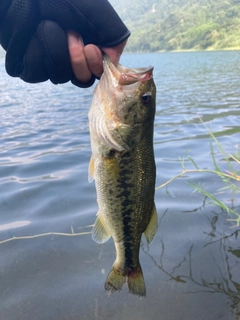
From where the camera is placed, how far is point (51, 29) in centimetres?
220

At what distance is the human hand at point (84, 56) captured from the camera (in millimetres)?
2266

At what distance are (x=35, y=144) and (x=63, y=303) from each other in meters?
7.00

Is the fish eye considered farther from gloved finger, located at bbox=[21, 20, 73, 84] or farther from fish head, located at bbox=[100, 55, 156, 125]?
gloved finger, located at bbox=[21, 20, 73, 84]

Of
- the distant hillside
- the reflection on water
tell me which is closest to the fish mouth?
the reflection on water

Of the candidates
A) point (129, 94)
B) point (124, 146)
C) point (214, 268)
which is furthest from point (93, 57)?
point (214, 268)

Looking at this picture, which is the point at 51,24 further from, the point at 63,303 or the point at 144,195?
the point at 63,303

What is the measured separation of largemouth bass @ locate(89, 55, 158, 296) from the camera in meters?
2.50

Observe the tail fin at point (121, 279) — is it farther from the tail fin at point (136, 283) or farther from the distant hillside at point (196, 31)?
the distant hillside at point (196, 31)

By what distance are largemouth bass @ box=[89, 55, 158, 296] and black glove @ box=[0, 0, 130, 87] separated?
0.18 metres

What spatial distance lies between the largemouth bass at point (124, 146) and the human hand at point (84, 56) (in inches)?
2.2

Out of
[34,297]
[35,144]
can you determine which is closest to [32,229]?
[34,297]

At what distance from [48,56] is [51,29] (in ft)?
0.50

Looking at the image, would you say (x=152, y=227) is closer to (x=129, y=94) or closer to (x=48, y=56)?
(x=129, y=94)

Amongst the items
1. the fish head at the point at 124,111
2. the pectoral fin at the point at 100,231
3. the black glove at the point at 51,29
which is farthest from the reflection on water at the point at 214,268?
the black glove at the point at 51,29
